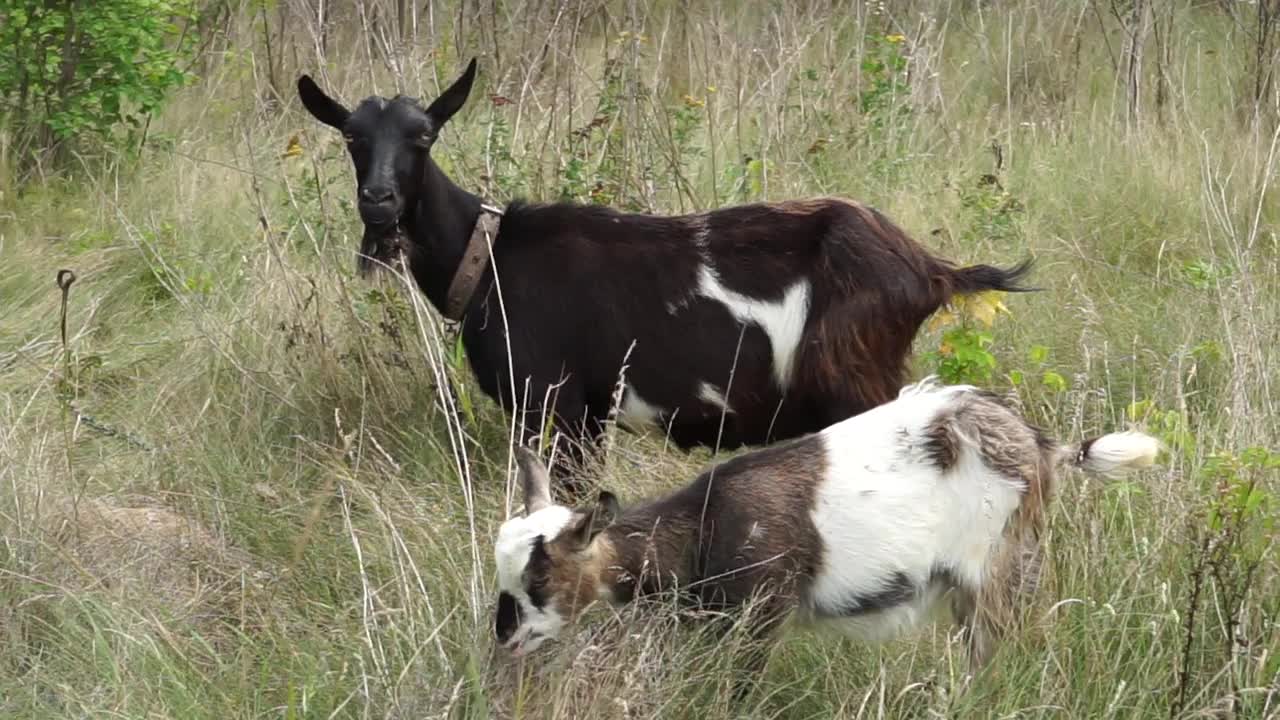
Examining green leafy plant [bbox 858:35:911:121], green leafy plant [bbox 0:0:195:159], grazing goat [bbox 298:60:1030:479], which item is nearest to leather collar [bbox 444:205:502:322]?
grazing goat [bbox 298:60:1030:479]

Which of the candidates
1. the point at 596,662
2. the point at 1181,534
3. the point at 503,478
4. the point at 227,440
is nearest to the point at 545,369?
the point at 503,478

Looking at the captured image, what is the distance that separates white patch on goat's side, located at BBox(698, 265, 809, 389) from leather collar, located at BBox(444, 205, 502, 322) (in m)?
0.73

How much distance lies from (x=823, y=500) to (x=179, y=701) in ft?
5.10

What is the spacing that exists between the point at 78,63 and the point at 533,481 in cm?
522

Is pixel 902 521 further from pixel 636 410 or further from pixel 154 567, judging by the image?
pixel 154 567

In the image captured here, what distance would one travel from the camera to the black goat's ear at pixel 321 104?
5297mm

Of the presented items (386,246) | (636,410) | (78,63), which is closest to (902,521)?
(636,410)

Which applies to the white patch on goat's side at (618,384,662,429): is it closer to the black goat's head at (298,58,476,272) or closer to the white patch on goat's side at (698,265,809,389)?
the white patch on goat's side at (698,265,809,389)

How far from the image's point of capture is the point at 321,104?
17.6 ft

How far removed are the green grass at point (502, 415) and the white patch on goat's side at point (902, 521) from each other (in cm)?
19

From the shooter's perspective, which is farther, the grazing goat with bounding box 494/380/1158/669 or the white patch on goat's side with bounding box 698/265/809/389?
the white patch on goat's side with bounding box 698/265/809/389

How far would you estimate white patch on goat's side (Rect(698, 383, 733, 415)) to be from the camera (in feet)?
16.9

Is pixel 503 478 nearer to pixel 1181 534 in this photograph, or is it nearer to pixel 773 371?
pixel 773 371

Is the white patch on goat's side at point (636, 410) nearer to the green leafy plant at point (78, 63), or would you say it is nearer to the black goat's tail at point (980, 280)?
the black goat's tail at point (980, 280)
